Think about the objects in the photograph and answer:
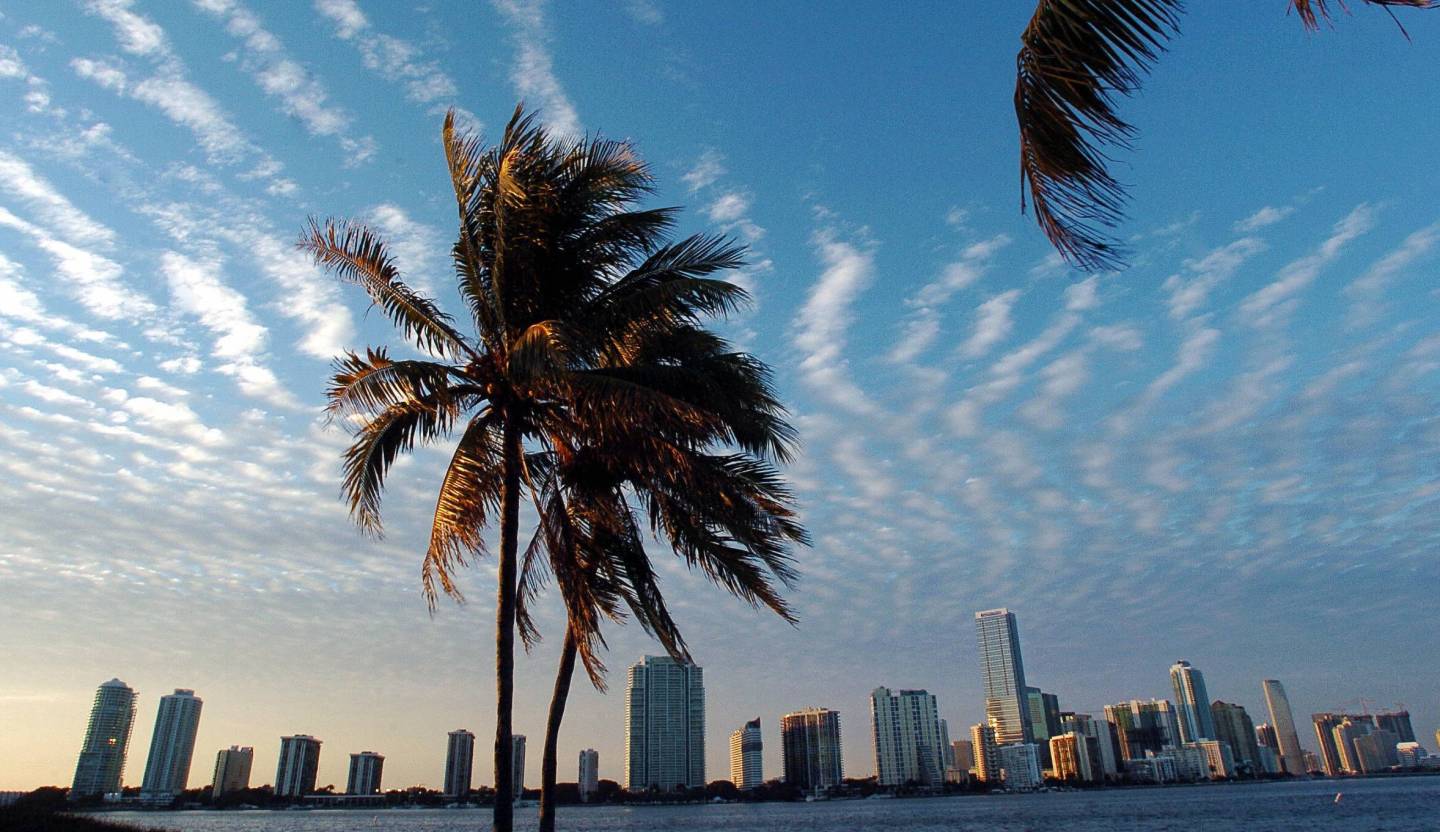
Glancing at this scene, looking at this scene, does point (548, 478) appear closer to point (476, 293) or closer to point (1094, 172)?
point (476, 293)

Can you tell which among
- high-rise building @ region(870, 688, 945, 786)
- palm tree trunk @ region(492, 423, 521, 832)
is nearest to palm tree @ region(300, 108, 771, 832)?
palm tree trunk @ region(492, 423, 521, 832)

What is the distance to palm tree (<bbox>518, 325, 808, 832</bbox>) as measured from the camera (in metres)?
10.4

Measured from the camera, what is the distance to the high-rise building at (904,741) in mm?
189750

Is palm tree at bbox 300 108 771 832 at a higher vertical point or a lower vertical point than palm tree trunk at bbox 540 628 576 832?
higher

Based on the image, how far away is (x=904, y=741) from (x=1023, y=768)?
2618 cm

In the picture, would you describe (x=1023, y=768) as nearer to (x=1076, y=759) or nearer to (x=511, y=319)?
(x=1076, y=759)

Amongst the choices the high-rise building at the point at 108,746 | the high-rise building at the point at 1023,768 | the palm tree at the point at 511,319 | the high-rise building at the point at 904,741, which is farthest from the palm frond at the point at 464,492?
the high-rise building at the point at 1023,768

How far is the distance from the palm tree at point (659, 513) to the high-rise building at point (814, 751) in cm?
17651

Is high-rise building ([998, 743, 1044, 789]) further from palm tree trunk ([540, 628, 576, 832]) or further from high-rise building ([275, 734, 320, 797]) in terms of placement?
palm tree trunk ([540, 628, 576, 832])

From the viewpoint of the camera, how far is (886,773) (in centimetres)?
18975

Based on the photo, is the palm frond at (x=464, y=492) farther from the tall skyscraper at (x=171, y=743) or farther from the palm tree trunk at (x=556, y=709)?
the tall skyscraper at (x=171, y=743)

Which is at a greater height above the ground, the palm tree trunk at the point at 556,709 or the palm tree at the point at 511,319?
the palm tree at the point at 511,319

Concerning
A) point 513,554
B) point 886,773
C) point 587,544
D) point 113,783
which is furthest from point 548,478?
point 886,773

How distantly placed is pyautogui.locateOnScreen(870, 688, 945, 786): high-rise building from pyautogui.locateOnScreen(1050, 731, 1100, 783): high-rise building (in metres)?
26.2
